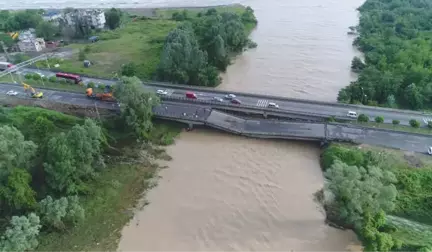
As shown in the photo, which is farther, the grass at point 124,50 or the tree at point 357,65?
the grass at point 124,50

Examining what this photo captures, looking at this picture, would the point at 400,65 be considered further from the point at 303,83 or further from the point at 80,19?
the point at 80,19

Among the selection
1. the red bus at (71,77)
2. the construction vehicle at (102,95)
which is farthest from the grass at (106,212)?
the red bus at (71,77)

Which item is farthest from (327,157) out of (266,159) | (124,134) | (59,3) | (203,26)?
(59,3)

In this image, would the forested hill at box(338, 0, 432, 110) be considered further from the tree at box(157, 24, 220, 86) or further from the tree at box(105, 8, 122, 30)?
the tree at box(105, 8, 122, 30)

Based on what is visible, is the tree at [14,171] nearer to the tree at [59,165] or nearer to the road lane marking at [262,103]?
the tree at [59,165]

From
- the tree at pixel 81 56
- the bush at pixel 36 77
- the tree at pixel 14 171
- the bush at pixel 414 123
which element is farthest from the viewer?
the tree at pixel 81 56

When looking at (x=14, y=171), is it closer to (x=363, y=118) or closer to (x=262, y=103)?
(x=262, y=103)
